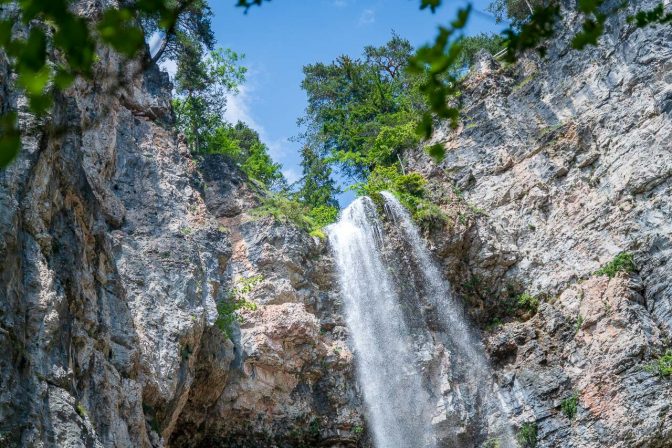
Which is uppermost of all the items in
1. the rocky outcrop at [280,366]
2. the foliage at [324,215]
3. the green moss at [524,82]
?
the green moss at [524,82]

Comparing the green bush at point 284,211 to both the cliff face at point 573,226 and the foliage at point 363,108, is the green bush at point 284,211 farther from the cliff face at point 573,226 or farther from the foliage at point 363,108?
the foliage at point 363,108

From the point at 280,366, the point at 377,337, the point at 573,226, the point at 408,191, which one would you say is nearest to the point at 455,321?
the point at 377,337

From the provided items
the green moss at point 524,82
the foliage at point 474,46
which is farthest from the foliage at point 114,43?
the foliage at point 474,46

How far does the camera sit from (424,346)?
56.9 feet

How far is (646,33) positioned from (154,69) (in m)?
13.2

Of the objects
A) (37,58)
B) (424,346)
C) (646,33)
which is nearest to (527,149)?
(646,33)

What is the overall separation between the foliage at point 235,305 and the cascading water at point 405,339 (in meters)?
2.73

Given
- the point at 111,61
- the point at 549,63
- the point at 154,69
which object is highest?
the point at 154,69

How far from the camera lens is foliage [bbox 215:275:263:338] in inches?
584

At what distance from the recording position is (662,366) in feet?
46.7

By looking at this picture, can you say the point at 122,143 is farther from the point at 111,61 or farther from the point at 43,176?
the point at 43,176

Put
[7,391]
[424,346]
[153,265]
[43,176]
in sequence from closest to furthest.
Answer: [7,391], [43,176], [153,265], [424,346]

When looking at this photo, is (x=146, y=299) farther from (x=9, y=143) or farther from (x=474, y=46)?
(x=474, y=46)

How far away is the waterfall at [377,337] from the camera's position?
1606 cm
